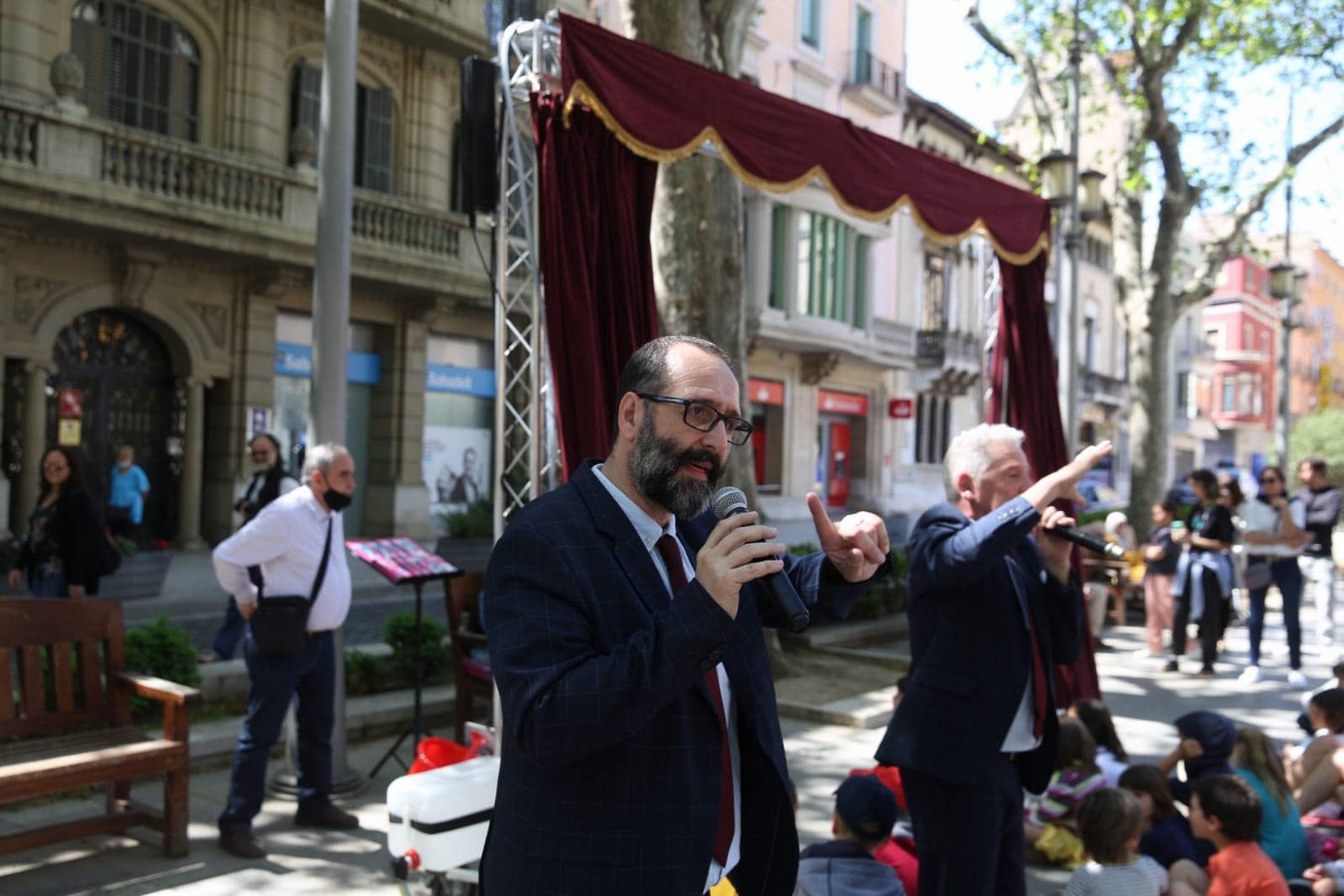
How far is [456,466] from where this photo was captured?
21172 mm

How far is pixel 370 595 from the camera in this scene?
13758mm

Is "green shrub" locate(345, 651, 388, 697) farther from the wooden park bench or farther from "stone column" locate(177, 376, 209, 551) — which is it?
"stone column" locate(177, 376, 209, 551)

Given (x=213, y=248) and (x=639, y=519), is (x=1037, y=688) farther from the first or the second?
(x=213, y=248)

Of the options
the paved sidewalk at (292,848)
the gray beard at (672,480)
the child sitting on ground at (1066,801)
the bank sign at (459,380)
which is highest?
the bank sign at (459,380)

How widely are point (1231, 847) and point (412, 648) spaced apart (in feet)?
16.9

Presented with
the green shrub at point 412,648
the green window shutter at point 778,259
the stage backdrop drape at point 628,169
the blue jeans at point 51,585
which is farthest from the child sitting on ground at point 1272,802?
the green window shutter at point 778,259

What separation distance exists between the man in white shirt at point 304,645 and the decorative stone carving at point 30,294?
11807mm

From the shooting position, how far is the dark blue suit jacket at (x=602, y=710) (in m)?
1.90

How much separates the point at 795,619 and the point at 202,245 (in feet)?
52.6

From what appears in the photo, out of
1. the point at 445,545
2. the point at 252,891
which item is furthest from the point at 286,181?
the point at 252,891

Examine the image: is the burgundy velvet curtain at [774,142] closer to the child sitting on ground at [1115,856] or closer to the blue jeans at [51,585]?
the child sitting on ground at [1115,856]

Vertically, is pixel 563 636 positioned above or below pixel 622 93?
below

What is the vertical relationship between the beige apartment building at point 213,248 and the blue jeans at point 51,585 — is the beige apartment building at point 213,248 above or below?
above

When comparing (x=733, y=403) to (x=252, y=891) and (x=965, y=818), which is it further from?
(x=252, y=891)
